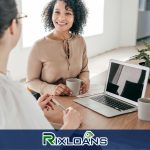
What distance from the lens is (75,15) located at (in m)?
2.16

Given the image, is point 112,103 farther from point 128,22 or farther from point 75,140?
point 128,22

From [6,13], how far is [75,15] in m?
1.33

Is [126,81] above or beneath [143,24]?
above

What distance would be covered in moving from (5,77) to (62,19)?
113cm

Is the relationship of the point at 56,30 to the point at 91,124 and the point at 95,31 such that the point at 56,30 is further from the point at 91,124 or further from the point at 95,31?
the point at 95,31

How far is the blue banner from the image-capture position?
0.90 meters

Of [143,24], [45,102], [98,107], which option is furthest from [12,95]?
[143,24]

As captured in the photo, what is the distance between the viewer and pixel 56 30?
2020 millimetres

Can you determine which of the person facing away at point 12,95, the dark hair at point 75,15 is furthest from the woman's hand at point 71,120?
the dark hair at point 75,15

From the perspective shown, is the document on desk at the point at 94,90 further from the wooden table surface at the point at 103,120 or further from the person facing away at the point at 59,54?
the wooden table surface at the point at 103,120

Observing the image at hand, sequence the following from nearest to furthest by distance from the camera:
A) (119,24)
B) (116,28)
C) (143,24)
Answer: (116,28) < (119,24) < (143,24)

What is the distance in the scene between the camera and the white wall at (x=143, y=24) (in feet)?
28.6

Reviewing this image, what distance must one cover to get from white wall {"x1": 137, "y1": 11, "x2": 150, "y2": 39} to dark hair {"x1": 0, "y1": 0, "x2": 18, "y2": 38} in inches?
321

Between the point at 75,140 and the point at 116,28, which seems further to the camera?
the point at 116,28
